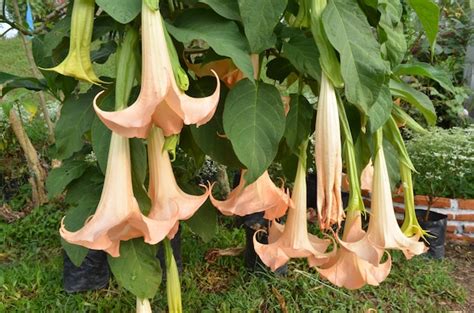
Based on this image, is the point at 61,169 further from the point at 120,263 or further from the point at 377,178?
the point at 377,178

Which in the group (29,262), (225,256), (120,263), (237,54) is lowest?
(29,262)

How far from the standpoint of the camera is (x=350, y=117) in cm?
83

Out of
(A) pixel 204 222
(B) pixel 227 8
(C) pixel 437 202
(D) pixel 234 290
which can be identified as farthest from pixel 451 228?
(B) pixel 227 8

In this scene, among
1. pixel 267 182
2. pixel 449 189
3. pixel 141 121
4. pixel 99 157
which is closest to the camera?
pixel 141 121

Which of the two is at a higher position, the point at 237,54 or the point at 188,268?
the point at 237,54

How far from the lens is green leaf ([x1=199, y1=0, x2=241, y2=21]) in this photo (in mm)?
690

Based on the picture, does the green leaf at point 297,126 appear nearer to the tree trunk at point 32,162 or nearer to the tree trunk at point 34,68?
the tree trunk at point 34,68

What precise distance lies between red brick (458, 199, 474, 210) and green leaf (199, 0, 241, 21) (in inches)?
90.5

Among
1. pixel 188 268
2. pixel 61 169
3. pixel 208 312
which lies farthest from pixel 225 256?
pixel 61 169

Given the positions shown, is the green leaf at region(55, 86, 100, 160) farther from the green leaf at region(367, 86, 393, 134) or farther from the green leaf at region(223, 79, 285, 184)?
the green leaf at region(367, 86, 393, 134)

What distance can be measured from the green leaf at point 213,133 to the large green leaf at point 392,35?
252mm

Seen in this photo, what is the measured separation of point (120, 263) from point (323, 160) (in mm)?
350

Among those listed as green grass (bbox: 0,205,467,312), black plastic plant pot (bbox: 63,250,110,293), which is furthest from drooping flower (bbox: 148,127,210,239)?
black plastic plant pot (bbox: 63,250,110,293)

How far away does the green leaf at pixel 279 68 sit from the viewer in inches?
35.1
